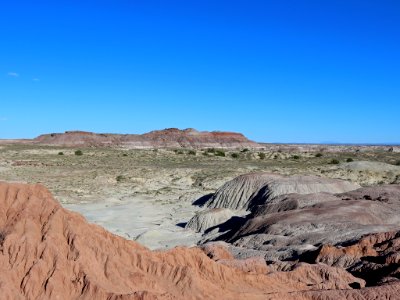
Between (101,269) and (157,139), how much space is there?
119 meters

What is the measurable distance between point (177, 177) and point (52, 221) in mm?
37337

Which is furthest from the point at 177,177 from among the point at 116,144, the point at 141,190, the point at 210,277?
the point at 116,144

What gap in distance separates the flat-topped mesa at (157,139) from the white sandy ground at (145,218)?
8616 centimetres

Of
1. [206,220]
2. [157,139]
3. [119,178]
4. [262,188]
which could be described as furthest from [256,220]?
[157,139]

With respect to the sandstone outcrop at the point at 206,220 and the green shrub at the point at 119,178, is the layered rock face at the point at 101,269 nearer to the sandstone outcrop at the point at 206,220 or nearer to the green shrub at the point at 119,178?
the sandstone outcrop at the point at 206,220

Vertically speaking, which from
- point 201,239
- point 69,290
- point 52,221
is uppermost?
point 52,221

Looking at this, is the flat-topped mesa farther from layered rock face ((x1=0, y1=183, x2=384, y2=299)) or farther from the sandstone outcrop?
layered rock face ((x1=0, y1=183, x2=384, y2=299))

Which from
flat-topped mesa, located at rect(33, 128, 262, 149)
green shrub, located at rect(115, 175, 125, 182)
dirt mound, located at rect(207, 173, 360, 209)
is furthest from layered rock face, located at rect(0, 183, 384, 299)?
flat-topped mesa, located at rect(33, 128, 262, 149)

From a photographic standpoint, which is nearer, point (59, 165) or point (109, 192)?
point (109, 192)

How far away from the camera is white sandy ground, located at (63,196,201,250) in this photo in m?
24.3

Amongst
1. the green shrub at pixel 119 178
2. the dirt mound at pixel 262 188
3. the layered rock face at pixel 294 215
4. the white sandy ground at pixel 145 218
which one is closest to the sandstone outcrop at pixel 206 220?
the layered rock face at pixel 294 215

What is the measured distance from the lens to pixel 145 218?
30125 millimetres

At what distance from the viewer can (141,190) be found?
42219 mm

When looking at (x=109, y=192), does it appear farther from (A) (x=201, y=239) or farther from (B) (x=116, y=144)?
(B) (x=116, y=144)
